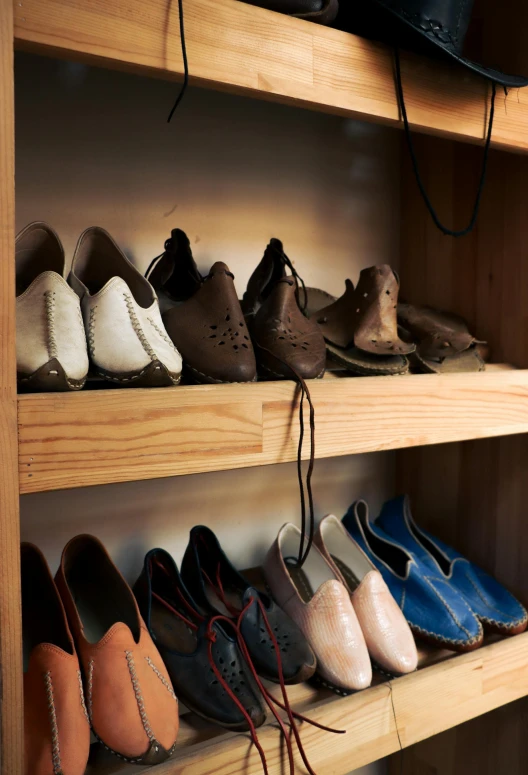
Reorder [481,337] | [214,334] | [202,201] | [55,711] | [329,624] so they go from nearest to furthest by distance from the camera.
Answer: [55,711]
[214,334]
[329,624]
[202,201]
[481,337]

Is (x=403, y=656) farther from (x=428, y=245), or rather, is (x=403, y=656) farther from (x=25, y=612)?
(x=428, y=245)

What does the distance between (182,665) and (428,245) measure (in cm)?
95

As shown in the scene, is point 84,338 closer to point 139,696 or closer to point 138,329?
point 138,329

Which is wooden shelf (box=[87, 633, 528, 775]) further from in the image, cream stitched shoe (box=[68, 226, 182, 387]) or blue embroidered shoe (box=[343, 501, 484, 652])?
cream stitched shoe (box=[68, 226, 182, 387])

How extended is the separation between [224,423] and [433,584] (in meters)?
0.58

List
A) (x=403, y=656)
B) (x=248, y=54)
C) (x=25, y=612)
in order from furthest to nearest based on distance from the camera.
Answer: (x=403, y=656), (x=25, y=612), (x=248, y=54)

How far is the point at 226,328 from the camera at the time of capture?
886mm

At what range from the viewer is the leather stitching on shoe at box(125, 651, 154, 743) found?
798mm

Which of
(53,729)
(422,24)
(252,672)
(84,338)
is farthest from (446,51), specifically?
(53,729)

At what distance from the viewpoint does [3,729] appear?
68 cm

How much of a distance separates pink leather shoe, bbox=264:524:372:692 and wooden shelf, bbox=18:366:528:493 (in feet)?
0.84

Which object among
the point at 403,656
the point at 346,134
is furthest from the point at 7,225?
the point at 346,134

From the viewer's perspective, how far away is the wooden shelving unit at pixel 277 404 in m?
0.68

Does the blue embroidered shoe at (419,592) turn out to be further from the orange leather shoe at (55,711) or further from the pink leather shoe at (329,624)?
the orange leather shoe at (55,711)
